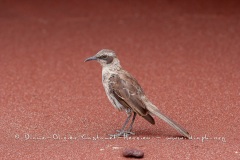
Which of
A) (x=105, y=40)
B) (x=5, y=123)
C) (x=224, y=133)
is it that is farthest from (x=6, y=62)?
(x=224, y=133)

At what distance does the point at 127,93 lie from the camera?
8.62 meters

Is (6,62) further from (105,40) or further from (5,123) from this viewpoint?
(5,123)

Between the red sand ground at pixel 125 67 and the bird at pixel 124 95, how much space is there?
25 cm

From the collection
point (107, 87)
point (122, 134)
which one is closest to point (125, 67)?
point (107, 87)

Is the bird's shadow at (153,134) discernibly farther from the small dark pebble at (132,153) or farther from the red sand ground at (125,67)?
the small dark pebble at (132,153)

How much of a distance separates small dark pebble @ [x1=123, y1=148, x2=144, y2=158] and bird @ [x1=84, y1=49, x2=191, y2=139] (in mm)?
864

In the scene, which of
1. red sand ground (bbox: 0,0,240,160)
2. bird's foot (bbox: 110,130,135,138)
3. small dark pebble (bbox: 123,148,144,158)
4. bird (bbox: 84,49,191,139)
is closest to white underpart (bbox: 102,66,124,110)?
bird (bbox: 84,49,191,139)

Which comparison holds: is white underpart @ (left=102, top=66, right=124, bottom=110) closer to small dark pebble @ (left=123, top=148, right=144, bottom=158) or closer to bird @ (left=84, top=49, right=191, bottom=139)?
bird @ (left=84, top=49, right=191, bottom=139)

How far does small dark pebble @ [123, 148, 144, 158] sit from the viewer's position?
24.9 feet

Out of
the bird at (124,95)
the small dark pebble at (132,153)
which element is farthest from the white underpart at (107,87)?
the small dark pebble at (132,153)

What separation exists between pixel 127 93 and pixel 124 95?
1.9 inches

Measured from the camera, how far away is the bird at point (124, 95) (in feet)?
27.9

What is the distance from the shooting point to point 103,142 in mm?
8305

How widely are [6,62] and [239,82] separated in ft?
12.9
